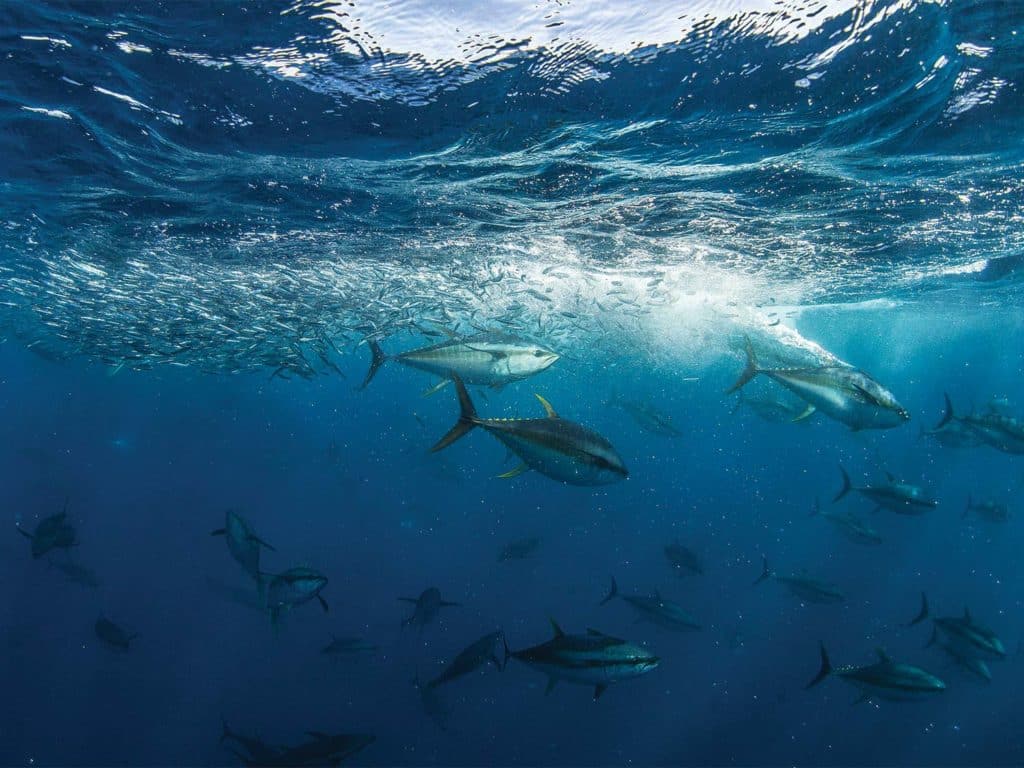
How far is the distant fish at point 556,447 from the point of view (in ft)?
12.3

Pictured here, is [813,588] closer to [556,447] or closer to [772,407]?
[772,407]

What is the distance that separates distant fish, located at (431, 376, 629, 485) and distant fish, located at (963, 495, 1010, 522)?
1381 cm

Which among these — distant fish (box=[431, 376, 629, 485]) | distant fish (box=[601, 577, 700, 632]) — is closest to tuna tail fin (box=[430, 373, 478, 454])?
distant fish (box=[431, 376, 629, 485])

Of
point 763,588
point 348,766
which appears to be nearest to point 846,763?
point 763,588

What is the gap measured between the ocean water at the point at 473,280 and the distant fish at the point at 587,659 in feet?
11.9

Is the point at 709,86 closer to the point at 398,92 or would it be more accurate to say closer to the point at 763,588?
the point at 398,92

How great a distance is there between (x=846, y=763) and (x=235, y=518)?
51.8 feet

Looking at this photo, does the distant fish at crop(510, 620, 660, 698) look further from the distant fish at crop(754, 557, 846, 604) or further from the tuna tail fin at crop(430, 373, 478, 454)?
the distant fish at crop(754, 557, 846, 604)

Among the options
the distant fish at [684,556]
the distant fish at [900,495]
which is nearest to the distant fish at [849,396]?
the distant fish at [900,495]

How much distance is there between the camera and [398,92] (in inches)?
270

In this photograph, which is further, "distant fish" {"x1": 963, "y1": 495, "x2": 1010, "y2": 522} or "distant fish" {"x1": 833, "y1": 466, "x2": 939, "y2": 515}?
"distant fish" {"x1": 963, "y1": 495, "x2": 1010, "y2": 522}

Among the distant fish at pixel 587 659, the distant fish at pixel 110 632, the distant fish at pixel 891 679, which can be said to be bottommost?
the distant fish at pixel 110 632

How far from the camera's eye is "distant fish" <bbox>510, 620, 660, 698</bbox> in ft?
15.2

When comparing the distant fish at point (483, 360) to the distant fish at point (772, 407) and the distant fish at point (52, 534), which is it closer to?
the distant fish at point (52, 534)
